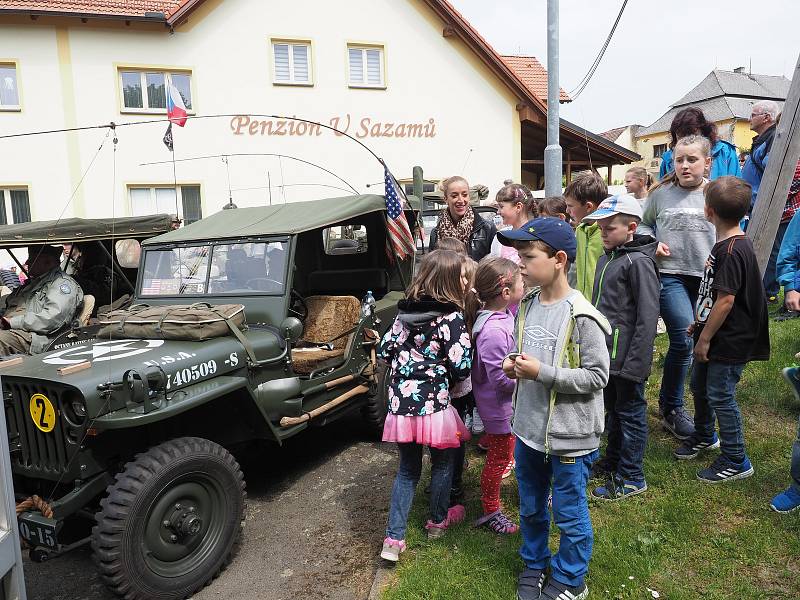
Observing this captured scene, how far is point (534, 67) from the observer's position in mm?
18234

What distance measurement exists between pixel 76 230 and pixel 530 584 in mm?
5793

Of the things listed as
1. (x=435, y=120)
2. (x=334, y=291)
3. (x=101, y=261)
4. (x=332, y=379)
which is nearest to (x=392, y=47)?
(x=435, y=120)

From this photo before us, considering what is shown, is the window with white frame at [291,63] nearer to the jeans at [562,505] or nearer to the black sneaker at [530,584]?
the jeans at [562,505]

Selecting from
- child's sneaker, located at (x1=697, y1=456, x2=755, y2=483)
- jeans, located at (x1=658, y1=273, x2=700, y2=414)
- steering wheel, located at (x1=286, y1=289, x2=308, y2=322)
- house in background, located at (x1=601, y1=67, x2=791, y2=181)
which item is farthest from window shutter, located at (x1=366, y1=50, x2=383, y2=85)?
house in background, located at (x1=601, y1=67, x2=791, y2=181)

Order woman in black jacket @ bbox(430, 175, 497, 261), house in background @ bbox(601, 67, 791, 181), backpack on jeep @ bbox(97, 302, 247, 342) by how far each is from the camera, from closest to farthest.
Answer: backpack on jeep @ bbox(97, 302, 247, 342) → woman in black jacket @ bbox(430, 175, 497, 261) → house in background @ bbox(601, 67, 791, 181)

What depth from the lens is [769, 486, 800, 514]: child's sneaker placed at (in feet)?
9.80

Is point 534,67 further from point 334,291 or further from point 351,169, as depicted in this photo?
point 334,291

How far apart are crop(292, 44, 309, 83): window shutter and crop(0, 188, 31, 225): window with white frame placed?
259 inches

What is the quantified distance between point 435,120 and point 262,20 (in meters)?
4.70

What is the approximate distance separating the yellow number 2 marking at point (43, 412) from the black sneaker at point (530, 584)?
233 centimetres

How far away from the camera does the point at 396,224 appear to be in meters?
4.98

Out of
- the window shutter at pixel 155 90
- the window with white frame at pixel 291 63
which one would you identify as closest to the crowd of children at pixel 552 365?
the window with white frame at pixel 291 63

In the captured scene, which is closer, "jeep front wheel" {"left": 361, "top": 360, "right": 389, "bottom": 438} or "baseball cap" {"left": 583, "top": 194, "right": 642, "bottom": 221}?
"baseball cap" {"left": 583, "top": 194, "right": 642, "bottom": 221}

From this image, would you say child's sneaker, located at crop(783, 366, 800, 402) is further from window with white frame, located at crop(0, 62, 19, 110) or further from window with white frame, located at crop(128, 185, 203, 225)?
window with white frame, located at crop(0, 62, 19, 110)
